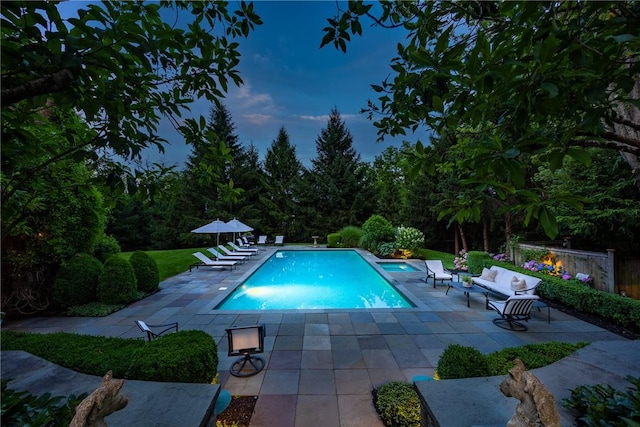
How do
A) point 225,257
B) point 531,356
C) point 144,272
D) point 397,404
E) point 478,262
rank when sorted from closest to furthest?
1. point 397,404
2. point 531,356
3. point 144,272
4. point 478,262
5. point 225,257

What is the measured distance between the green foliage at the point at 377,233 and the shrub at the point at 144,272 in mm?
11106

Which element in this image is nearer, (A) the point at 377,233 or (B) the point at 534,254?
(B) the point at 534,254

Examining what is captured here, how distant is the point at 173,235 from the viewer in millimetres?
24344

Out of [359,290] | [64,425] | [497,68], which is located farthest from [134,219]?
[497,68]

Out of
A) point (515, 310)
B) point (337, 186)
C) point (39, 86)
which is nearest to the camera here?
point (39, 86)

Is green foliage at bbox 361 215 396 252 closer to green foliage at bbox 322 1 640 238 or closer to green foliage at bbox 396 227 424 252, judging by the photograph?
green foliage at bbox 396 227 424 252

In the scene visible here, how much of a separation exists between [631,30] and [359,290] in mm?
9427

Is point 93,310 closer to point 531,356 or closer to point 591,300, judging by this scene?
point 531,356

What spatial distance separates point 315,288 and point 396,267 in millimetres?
4557

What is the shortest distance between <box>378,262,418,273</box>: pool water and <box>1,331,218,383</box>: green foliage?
9.77 m

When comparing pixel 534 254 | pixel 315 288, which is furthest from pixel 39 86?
pixel 534 254

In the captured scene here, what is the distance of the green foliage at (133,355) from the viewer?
311 centimetres

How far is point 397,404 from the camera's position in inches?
127

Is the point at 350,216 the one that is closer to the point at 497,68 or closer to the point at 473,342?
the point at 473,342
